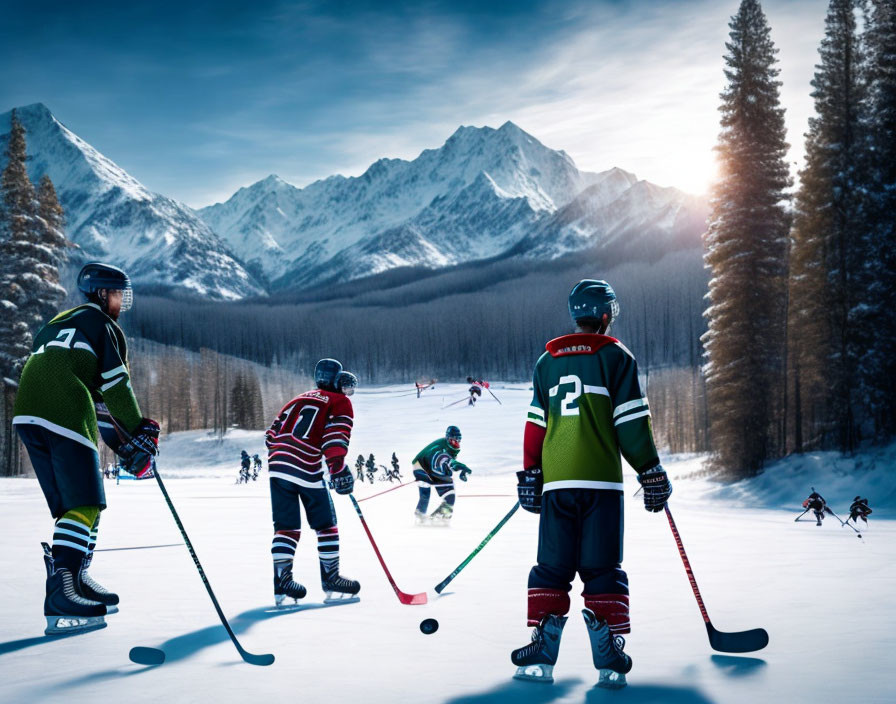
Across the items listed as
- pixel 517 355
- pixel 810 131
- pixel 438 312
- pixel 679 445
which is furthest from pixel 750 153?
pixel 438 312

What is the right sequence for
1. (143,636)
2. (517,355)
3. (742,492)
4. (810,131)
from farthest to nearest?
(517,355), (810,131), (742,492), (143,636)

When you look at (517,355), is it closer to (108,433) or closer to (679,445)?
(679,445)

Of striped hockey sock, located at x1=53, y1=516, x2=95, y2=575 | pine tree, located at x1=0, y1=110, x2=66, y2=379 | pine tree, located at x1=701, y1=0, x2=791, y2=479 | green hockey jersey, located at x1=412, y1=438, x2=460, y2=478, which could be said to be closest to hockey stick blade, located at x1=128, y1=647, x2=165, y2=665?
striped hockey sock, located at x1=53, y1=516, x2=95, y2=575

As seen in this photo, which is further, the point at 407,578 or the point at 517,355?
the point at 517,355

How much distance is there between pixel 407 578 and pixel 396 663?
311 centimetres

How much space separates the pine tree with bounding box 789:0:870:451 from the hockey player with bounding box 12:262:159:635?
67.4 ft

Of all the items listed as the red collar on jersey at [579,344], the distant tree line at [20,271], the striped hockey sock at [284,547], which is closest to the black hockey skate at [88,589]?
the striped hockey sock at [284,547]

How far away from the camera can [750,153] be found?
23.6 metres

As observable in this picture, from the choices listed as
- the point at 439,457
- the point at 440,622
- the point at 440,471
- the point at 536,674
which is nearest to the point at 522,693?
the point at 536,674

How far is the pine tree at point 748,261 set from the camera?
22391 mm

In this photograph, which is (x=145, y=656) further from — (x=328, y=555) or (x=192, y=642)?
(x=328, y=555)

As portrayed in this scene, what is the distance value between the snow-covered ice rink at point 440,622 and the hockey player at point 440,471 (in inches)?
16.5

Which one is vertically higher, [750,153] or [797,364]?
[750,153]

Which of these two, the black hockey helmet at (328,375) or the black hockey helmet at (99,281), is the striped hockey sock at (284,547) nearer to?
the black hockey helmet at (328,375)
